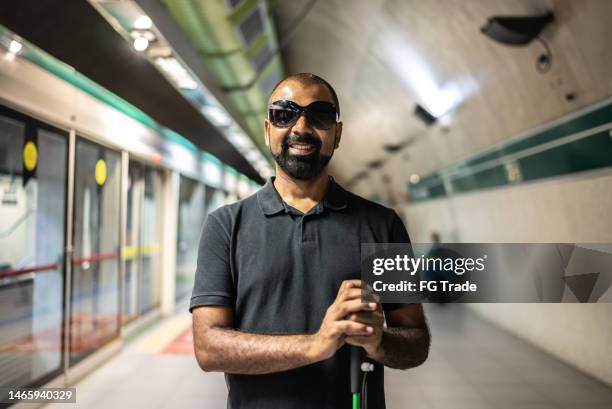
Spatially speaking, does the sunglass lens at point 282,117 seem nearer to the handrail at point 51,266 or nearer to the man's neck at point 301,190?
the man's neck at point 301,190

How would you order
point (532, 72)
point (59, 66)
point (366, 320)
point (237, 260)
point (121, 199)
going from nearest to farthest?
point (366, 320) → point (237, 260) → point (59, 66) → point (532, 72) → point (121, 199)

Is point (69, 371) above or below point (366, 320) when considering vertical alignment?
below

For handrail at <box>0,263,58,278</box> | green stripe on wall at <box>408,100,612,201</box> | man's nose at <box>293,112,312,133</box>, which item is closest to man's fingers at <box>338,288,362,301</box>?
man's nose at <box>293,112,312,133</box>

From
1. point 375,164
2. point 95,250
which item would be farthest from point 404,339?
point 375,164

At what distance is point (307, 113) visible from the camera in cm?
130

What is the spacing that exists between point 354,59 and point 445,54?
230 centimetres

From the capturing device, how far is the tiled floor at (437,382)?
4.25 metres

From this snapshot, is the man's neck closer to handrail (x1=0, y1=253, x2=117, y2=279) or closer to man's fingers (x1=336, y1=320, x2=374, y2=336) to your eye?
man's fingers (x1=336, y1=320, x2=374, y2=336)

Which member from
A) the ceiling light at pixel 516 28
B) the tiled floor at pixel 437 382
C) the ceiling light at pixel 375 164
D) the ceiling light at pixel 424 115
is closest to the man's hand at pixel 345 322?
the tiled floor at pixel 437 382

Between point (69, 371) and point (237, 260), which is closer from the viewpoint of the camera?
point (237, 260)

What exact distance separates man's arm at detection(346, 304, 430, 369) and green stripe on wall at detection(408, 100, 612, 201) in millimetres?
3530

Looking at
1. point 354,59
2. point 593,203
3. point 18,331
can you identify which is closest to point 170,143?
point 354,59

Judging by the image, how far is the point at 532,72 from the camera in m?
4.96

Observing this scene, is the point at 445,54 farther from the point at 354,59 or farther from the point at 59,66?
the point at 59,66
